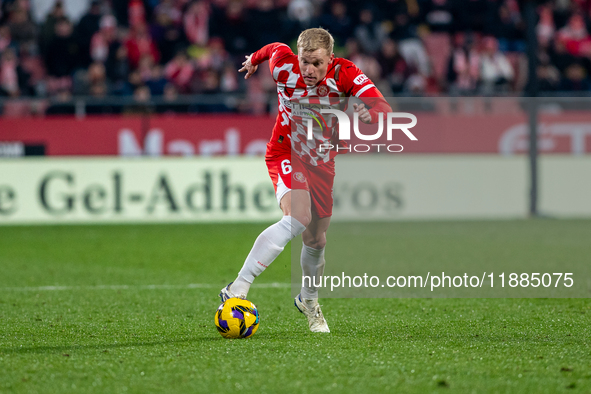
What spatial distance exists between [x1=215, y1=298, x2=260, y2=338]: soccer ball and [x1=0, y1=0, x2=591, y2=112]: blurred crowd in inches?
346

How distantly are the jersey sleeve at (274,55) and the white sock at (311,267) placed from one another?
45.5 inches

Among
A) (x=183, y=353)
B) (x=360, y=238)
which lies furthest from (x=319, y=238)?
(x=360, y=238)

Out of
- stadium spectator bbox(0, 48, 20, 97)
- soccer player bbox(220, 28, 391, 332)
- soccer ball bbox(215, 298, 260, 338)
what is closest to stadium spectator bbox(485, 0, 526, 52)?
stadium spectator bbox(0, 48, 20, 97)

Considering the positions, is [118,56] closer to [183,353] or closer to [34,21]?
[34,21]

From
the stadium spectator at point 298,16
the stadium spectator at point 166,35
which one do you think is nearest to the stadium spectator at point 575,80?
the stadium spectator at point 298,16

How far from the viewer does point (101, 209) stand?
12312 mm

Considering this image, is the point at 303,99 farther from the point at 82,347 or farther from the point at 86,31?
the point at 86,31

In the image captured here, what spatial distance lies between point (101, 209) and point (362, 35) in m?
5.87

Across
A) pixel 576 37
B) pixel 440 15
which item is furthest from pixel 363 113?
pixel 576 37

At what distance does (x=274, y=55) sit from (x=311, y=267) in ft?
4.37

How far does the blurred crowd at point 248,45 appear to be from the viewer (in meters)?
13.7

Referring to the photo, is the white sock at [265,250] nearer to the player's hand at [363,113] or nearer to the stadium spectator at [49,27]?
the player's hand at [363,113]

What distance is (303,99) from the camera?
16.1ft

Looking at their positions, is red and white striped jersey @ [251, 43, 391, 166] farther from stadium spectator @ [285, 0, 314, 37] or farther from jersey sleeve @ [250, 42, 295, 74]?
stadium spectator @ [285, 0, 314, 37]
